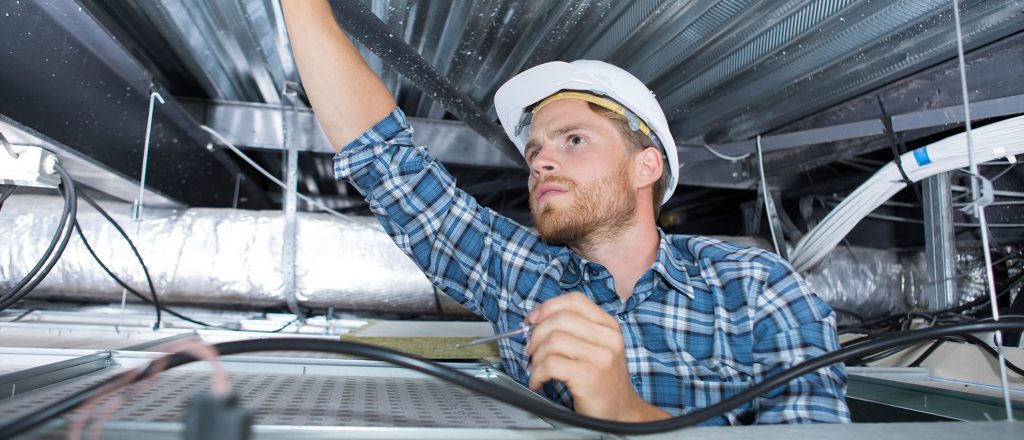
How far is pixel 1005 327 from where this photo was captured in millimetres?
522

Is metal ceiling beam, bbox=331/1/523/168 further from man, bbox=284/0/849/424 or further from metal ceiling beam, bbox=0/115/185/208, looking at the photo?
metal ceiling beam, bbox=0/115/185/208

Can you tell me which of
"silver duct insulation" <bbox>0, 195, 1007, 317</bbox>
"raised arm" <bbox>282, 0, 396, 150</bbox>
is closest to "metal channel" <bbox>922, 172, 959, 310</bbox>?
"silver duct insulation" <bbox>0, 195, 1007, 317</bbox>

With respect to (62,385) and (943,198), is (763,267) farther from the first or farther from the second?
(62,385)

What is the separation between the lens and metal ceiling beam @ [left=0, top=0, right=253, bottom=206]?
2.67 ft

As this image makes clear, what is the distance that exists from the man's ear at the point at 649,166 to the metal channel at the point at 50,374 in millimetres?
911

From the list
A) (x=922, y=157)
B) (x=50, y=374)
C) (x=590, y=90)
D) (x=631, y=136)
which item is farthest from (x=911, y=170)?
(x=50, y=374)

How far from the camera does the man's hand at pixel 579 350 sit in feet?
1.84

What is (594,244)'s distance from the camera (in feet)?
3.48

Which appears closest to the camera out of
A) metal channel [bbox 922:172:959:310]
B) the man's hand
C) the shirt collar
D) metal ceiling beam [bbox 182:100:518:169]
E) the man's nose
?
the man's hand

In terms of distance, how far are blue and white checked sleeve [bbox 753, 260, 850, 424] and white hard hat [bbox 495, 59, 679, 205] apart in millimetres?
363

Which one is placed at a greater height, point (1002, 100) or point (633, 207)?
point (1002, 100)

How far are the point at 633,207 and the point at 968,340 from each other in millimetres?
691

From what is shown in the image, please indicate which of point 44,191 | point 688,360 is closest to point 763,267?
point 688,360

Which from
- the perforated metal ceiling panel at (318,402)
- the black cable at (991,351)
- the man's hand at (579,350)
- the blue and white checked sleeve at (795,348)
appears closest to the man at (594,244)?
the blue and white checked sleeve at (795,348)
